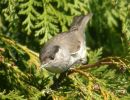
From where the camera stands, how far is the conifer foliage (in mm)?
3279

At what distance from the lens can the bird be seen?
3504 mm

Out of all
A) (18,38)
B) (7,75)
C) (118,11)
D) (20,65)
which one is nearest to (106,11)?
(118,11)

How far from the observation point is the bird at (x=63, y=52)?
350 centimetres

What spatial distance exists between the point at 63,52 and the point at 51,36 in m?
0.77

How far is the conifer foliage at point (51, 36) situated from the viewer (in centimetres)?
328

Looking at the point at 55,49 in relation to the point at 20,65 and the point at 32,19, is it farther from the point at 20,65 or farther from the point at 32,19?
the point at 32,19

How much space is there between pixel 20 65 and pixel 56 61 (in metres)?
0.61

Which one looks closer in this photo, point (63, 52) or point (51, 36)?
point (63, 52)

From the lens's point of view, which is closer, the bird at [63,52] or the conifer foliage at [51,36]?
the conifer foliage at [51,36]

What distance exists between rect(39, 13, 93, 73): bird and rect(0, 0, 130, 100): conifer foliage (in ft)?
0.33

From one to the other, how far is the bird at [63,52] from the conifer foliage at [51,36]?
10 centimetres

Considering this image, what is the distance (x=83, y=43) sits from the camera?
3881 mm

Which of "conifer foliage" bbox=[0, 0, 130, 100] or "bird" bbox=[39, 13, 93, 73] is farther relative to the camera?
"bird" bbox=[39, 13, 93, 73]

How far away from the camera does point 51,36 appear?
14.4ft
